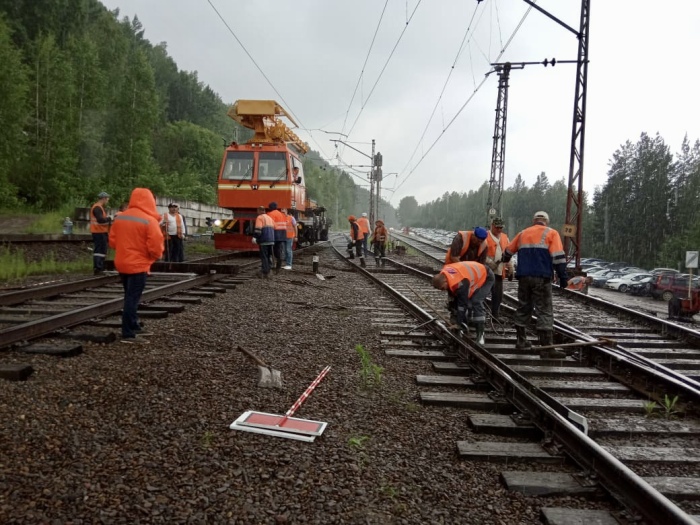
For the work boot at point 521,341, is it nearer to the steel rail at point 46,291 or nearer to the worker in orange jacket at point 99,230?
the steel rail at point 46,291

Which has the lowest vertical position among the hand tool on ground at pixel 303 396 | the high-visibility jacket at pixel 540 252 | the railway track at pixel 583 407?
the railway track at pixel 583 407

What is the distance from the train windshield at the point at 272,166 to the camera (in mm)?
15852

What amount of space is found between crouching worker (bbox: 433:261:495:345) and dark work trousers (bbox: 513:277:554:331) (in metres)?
0.44

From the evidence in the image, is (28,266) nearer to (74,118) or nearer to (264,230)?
(264,230)

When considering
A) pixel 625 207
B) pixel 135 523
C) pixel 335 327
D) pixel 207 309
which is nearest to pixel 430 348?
pixel 335 327

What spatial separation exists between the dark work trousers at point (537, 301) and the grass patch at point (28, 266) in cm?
957

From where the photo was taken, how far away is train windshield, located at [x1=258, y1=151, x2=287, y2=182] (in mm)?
15852

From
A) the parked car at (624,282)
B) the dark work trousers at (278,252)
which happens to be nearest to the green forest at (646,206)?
the parked car at (624,282)

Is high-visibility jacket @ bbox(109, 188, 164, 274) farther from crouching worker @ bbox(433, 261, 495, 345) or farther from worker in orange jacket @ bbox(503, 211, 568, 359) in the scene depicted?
worker in orange jacket @ bbox(503, 211, 568, 359)

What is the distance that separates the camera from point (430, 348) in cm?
622

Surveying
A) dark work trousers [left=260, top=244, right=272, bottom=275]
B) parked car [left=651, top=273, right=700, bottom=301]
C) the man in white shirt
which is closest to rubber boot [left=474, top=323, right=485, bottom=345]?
dark work trousers [left=260, top=244, right=272, bottom=275]

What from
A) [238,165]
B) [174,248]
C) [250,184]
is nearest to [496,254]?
[174,248]

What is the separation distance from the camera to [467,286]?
6.37m

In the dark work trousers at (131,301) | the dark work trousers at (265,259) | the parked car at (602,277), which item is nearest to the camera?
the dark work trousers at (131,301)
